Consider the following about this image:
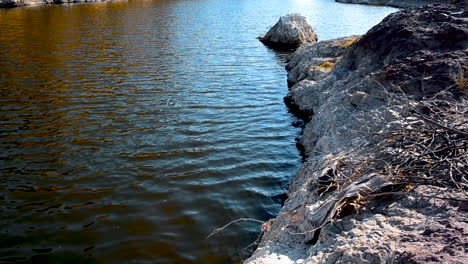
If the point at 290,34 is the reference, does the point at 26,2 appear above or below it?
above

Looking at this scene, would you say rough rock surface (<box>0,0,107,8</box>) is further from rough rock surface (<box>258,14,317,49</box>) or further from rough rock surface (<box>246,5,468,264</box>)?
rough rock surface (<box>246,5,468,264</box>)

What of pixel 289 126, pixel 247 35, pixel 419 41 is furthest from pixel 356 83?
A: pixel 247 35

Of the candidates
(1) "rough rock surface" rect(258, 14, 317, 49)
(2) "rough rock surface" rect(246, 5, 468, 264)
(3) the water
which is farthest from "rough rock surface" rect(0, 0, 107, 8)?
(2) "rough rock surface" rect(246, 5, 468, 264)

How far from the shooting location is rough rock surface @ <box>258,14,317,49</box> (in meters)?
23.1

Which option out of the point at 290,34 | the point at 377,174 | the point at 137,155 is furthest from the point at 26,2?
the point at 377,174

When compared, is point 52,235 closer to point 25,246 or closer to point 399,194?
point 25,246

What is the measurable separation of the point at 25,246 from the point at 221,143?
16.5ft

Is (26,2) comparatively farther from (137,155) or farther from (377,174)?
(377,174)

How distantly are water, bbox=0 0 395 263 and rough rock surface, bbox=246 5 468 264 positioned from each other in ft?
3.87

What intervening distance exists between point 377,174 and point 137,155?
577 cm

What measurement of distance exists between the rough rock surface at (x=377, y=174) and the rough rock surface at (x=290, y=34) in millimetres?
12778

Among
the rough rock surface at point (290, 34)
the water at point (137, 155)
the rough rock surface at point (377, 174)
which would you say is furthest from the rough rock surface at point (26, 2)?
the rough rock surface at point (377, 174)

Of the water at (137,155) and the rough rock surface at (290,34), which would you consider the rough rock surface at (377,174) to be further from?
the rough rock surface at (290,34)

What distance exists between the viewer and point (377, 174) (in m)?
4.36
